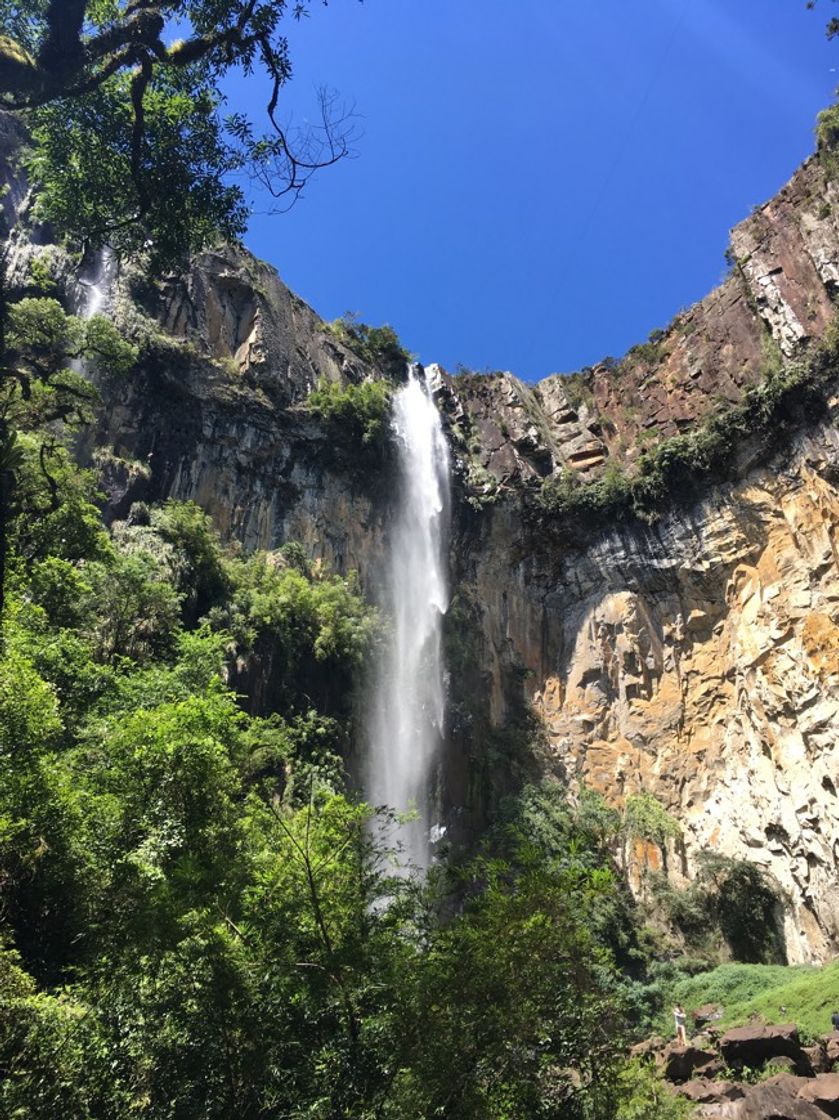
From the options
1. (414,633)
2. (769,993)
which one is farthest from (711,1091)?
(414,633)

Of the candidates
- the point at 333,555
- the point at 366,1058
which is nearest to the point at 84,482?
the point at 333,555

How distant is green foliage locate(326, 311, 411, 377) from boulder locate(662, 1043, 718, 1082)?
25.7 metres

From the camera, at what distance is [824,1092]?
8.96m

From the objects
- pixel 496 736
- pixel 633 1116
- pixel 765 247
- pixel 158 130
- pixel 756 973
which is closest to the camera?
pixel 633 1116

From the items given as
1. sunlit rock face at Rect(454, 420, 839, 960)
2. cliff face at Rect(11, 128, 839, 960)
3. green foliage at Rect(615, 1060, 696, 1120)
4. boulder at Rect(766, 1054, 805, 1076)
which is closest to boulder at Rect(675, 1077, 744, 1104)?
boulder at Rect(766, 1054, 805, 1076)

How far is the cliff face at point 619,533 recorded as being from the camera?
20.2 meters

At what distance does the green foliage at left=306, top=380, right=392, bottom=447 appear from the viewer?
2559cm

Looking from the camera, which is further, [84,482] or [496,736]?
[496,736]

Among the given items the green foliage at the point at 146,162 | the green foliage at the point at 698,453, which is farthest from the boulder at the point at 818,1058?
the green foliage at the point at 698,453

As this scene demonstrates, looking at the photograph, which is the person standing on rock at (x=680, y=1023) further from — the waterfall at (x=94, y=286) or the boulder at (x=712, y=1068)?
the waterfall at (x=94, y=286)

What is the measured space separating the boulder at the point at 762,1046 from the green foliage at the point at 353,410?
20.0 meters

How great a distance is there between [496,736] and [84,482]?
14604 mm

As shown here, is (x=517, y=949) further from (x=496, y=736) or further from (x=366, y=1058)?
(x=496, y=736)

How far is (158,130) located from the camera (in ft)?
28.9
